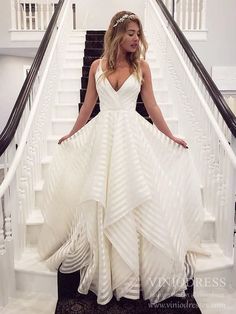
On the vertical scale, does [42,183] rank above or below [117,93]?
below

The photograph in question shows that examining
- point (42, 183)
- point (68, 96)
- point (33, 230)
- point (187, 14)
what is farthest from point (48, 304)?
point (187, 14)

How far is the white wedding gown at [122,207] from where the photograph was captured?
5.96 feet

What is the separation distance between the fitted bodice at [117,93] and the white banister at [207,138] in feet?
2.24

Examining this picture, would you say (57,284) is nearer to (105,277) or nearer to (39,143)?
(105,277)

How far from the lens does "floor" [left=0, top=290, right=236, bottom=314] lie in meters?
1.95

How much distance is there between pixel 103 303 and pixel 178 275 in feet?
1.36

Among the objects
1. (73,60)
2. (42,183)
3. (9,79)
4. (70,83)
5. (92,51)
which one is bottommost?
(42,183)

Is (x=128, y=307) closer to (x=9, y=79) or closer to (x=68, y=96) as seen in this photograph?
(x=68, y=96)

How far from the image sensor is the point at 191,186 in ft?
6.88

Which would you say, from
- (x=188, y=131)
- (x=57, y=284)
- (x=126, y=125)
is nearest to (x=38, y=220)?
(x=57, y=284)

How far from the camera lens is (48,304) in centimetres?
202

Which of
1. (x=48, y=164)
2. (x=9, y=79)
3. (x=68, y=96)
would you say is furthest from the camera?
(x=9, y=79)

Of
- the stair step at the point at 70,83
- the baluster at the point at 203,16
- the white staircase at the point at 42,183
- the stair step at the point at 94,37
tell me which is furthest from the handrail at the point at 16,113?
the baluster at the point at 203,16

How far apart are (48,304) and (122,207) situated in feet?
2.44
